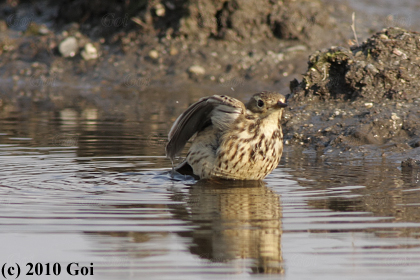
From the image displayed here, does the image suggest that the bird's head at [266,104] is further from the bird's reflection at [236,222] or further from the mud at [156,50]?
the mud at [156,50]

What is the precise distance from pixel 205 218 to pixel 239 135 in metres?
1.64

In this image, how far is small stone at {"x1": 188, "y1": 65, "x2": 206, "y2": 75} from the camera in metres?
15.5

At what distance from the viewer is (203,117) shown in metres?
7.47

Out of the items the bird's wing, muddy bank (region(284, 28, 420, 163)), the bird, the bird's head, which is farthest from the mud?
the bird's head

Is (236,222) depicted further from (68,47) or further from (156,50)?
(68,47)

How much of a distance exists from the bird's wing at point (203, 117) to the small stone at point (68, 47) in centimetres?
943

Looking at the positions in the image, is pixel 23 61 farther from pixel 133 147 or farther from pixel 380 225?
pixel 380 225

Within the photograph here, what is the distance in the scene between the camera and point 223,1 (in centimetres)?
1556

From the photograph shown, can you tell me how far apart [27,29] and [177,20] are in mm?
3803

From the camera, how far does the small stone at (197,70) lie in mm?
15530

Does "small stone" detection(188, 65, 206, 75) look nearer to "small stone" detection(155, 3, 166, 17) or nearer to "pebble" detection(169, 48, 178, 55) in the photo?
"pebble" detection(169, 48, 178, 55)

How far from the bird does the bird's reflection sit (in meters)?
0.16

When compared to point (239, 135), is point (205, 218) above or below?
below

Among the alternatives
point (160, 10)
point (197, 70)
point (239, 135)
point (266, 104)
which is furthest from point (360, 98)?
point (160, 10)
